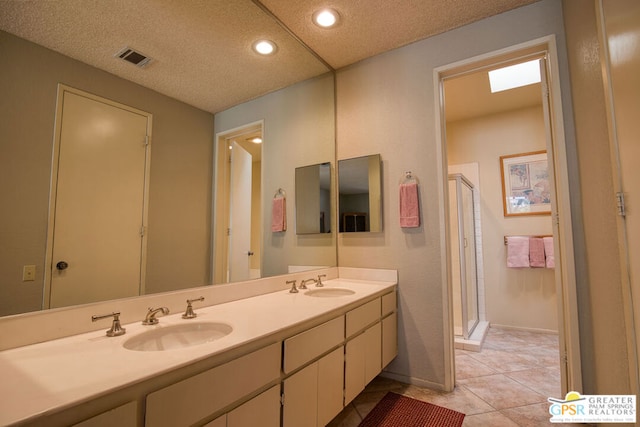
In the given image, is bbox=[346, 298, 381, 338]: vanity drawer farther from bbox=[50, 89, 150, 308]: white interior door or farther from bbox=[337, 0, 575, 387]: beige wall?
bbox=[50, 89, 150, 308]: white interior door

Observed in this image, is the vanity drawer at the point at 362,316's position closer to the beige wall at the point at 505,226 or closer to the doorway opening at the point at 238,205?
the doorway opening at the point at 238,205

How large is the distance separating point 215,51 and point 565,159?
2.17 metres

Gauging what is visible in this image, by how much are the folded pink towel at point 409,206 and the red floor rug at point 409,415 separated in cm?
119

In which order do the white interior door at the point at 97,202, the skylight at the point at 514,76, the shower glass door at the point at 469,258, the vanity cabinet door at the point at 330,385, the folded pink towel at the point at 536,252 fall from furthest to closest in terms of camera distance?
the folded pink towel at the point at 536,252 → the shower glass door at the point at 469,258 → the skylight at the point at 514,76 → the vanity cabinet door at the point at 330,385 → the white interior door at the point at 97,202

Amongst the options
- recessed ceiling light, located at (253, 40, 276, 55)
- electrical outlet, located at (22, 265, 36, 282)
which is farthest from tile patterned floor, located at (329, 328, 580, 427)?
recessed ceiling light, located at (253, 40, 276, 55)

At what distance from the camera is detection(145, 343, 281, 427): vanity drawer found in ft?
2.58

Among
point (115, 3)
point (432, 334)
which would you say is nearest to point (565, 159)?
point (432, 334)

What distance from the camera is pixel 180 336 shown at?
4.06 feet

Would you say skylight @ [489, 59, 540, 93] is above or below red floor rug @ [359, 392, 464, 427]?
above

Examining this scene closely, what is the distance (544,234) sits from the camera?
3.37m

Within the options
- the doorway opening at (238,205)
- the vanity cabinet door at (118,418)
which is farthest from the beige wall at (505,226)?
the vanity cabinet door at (118,418)

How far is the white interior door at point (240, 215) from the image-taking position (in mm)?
1741

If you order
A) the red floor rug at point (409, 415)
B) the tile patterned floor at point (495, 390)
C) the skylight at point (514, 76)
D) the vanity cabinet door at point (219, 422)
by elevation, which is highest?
the skylight at point (514, 76)

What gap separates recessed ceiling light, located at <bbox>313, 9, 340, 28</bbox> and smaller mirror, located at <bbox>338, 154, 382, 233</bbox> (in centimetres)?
101
